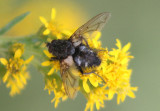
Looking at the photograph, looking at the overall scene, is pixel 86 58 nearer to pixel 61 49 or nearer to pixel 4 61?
pixel 61 49

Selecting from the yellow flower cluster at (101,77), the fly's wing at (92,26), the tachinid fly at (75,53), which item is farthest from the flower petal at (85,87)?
the fly's wing at (92,26)

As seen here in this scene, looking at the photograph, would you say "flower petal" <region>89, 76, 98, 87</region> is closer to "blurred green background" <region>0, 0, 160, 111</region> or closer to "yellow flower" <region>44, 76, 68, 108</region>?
"yellow flower" <region>44, 76, 68, 108</region>

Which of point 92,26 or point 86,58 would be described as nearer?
point 86,58

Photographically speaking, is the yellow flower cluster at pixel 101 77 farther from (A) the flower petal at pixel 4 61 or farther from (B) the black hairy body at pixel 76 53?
(A) the flower petal at pixel 4 61

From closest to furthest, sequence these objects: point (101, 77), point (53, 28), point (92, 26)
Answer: point (101, 77), point (92, 26), point (53, 28)

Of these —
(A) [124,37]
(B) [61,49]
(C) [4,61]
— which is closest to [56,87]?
(B) [61,49]

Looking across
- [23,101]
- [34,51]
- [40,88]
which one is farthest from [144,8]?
[34,51]

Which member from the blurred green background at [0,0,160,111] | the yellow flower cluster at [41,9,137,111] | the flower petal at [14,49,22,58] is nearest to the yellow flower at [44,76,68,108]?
the yellow flower cluster at [41,9,137,111]

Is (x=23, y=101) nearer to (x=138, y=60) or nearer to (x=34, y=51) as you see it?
(x=34, y=51)
